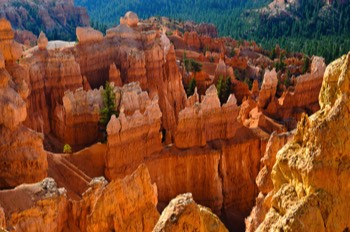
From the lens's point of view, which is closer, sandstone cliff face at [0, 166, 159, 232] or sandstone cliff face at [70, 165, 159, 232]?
sandstone cliff face at [0, 166, 159, 232]

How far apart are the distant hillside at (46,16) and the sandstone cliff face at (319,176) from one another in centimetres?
6194

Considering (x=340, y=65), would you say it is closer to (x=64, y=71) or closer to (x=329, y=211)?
(x=329, y=211)

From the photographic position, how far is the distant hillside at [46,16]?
6819 cm

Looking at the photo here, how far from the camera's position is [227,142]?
24.4 m

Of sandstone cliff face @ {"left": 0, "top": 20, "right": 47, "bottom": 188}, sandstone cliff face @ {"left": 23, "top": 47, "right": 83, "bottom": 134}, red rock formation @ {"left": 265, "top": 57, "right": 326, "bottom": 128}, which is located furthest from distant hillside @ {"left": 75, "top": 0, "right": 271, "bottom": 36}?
sandstone cliff face @ {"left": 0, "top": 20, "right": 47, "bottom": 188}

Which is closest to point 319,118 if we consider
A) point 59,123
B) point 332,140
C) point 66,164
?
point 332,140

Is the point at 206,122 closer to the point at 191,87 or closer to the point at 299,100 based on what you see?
the point at 299,100

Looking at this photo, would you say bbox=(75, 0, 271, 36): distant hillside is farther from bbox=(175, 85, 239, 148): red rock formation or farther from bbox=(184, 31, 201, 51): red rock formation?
bbox=(175, 85, 239, 148): red rock formation

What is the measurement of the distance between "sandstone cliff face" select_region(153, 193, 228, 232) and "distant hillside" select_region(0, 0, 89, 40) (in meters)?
61.1

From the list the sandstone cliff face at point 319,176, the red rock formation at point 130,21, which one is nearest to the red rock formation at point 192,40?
the red rock formation at point 130,21

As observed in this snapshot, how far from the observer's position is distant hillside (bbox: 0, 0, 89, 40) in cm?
6819

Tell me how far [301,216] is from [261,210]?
787cm

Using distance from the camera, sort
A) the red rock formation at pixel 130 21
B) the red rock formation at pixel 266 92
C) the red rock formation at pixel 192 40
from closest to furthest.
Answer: the red rock formation at pixel 266 92 < the red rock formation at pixel 130 21 < the red rock formation at pixel 192 40

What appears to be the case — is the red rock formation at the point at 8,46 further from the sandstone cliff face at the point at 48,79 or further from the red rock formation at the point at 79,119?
the red rock formation at the point at 79,119
